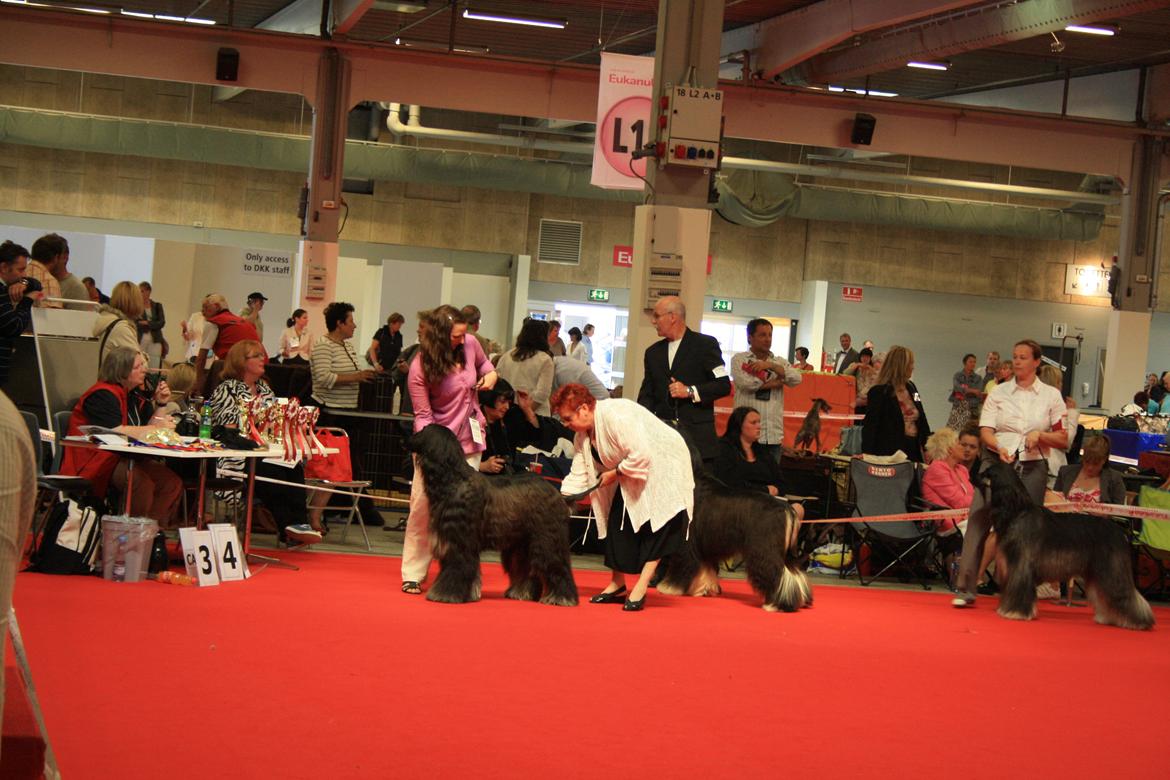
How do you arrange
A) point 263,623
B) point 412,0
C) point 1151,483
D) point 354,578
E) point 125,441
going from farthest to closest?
point 412,0
point 1151,483
point 354,578
point 125,441
point 263,623

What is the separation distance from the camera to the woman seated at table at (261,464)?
22.0 ft

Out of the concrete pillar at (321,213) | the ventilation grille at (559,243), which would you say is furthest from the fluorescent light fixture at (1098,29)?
the ventilation grille at (559,243)

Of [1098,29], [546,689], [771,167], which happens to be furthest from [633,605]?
[771,167]

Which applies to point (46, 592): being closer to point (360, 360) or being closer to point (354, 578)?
point (354, 578)

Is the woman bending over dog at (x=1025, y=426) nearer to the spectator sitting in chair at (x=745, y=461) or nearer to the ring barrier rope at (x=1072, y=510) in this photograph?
the ring barrier rope at (x=1072, y=510)

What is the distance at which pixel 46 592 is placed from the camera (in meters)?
5.33

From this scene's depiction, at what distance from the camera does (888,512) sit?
822 cm

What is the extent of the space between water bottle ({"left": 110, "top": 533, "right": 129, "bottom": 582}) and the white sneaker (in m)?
1.54

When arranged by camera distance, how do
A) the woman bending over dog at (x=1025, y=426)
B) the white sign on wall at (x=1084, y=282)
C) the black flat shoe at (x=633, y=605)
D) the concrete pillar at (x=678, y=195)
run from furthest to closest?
the white sign on wall at (x=1084, y=282) → the concrete pillar at (x=678, y=195) → the woman bending over dog at (x=1025, y=426) → the black flat shoe at (x=633, y=605)

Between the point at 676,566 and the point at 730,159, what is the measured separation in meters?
12.4

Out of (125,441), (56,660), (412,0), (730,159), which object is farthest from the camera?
Answer: (730,159)

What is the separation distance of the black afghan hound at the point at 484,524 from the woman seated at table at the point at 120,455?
1411mm

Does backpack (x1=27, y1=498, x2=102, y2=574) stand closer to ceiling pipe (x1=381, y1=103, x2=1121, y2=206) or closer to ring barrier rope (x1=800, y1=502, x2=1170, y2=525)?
ring barrier rope (x1=800, y1=502, x2=1170, y2=525)

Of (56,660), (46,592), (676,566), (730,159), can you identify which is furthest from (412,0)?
(56,660)
